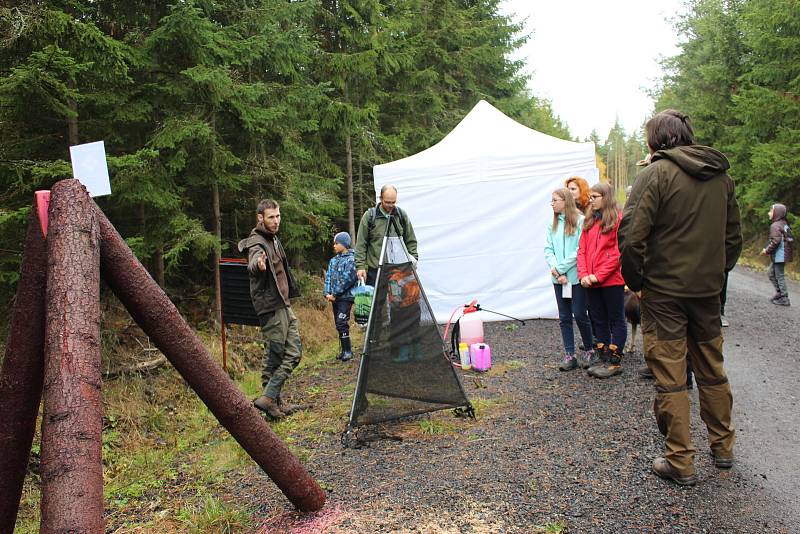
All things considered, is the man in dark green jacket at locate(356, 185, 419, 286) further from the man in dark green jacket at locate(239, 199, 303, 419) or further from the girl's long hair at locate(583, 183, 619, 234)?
the girl's long hair at locate(583, 183, 619, 234)

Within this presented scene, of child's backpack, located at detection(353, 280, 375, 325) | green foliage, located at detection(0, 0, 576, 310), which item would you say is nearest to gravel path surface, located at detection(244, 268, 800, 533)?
child's backpack, located at detection(353, 280, 375, 325)

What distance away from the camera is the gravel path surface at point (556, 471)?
10.5 feet

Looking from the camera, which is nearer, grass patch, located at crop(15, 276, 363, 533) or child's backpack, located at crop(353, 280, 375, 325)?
grass patch, located at crop(15, 276, 363, 533)

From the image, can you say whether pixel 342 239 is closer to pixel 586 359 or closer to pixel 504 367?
pixel 504 367

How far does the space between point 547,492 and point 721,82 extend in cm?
2223

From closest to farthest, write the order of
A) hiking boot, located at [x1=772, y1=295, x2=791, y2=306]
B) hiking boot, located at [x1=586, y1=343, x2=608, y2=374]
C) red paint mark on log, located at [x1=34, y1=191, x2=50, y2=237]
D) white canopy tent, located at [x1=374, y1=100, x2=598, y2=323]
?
red paint mark on log, located at [x1=34, y1=191, x2=50, y2=237]
hiking boot, located at [x1=586, y1=343, x2=608, y2=374]
white canopy tent, located at [x1=374, y1=100, x2=598, y2=323]
hiking boot, located at [x1=772, y1=295, x2=791, y2=306]

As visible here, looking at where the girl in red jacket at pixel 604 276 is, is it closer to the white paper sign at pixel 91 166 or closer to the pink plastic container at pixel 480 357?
the pink plastic container at pixel 480 357

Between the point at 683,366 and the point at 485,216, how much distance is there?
20.5 feet

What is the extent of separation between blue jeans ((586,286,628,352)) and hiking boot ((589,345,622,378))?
0.21ft

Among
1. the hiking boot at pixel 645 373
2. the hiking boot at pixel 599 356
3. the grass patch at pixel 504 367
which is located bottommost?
the grass patch at pixel 504 367

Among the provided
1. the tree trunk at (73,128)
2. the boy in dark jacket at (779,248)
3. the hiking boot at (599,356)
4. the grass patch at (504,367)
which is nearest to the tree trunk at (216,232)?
the tree trunk at (73,128)

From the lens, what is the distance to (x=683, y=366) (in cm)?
360

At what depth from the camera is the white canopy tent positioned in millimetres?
9500

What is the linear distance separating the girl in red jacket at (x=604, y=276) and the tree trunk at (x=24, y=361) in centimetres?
466
